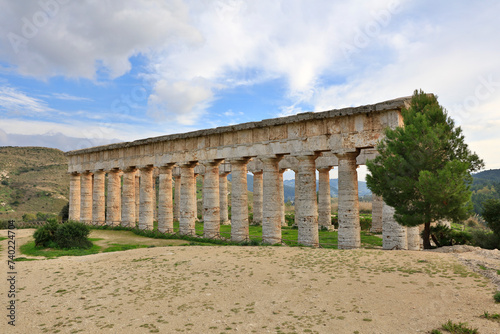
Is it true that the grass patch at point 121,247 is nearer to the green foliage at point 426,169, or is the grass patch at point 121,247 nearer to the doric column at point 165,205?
the doric column at point 165,205

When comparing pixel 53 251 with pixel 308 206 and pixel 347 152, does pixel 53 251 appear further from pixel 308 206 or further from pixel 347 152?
pixel 347 152

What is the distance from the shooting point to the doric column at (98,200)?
33.1 metres

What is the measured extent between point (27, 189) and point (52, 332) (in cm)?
7315

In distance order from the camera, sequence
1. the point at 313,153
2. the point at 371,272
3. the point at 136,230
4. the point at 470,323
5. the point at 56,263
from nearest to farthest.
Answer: the point at 470,323, the point at 371,272, the point at 56,263, the point at 313,153, the point at 136,230

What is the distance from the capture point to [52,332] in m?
8.20

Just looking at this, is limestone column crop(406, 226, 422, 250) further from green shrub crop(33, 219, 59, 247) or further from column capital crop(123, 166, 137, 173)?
column capital crop(123, 166, 137, 173)

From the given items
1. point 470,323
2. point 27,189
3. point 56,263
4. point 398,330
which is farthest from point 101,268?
point 27,189

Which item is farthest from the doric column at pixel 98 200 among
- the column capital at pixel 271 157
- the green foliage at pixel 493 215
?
the green foliage at pixel 493 215

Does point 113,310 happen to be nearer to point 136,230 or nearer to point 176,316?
point 176,316

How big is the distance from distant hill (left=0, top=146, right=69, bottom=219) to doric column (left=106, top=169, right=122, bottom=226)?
32.5 meters

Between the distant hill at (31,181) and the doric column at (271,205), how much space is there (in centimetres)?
5035

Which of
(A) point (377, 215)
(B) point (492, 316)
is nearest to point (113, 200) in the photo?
(A) point (377, 215)

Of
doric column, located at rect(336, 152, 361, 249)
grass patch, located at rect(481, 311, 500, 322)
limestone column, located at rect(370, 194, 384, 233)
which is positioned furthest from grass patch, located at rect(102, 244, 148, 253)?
limestone column, located at rect(370, 194, 384, 233)

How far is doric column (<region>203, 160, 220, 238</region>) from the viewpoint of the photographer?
80.5 feet
